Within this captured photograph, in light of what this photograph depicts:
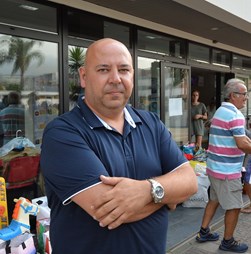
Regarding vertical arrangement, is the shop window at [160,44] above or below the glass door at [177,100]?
above

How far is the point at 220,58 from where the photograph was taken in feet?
25.9

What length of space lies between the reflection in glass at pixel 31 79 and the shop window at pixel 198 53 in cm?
340

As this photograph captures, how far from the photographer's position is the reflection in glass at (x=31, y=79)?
3.81 metres

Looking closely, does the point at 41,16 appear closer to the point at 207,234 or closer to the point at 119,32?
the point at 119,32

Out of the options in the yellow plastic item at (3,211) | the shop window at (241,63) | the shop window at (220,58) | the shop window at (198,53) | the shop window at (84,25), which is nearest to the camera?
the yellow plastic item at (3,211)

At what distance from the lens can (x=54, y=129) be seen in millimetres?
1499

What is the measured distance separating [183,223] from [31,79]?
2866 mm

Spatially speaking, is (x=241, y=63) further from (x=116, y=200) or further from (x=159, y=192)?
(x=116, y=200)

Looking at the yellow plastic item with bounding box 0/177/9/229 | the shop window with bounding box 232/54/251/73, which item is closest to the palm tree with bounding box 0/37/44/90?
the yellow plastic item with bounding box 0/177/9/229

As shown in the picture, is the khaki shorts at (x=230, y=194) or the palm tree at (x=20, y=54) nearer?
the khaki shorts at (x=230, y=194)

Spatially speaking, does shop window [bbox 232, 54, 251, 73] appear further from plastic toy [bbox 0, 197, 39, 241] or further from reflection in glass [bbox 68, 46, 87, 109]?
plastic toy [bbox 0, 197, 39, 241]

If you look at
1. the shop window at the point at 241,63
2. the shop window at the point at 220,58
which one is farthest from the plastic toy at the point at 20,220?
the shop window at the point at 241,63

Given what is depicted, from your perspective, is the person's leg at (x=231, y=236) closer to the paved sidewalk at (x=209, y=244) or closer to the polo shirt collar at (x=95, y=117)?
the paved sidewalk at (x=209, y=244)

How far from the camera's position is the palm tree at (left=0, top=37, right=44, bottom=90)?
3.78m
